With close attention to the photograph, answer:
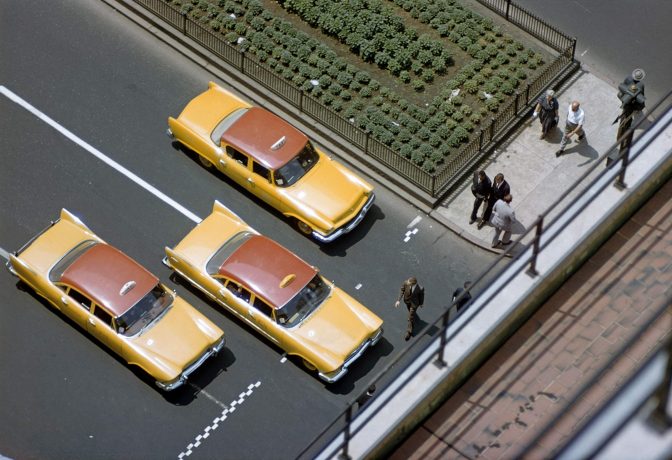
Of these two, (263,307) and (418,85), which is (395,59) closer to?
(418,85)

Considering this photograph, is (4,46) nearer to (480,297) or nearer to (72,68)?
(72,68)

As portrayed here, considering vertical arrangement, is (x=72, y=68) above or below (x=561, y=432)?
below

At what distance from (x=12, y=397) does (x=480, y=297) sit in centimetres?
1365

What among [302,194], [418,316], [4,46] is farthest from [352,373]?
[4,46]

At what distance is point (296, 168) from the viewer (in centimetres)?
3152

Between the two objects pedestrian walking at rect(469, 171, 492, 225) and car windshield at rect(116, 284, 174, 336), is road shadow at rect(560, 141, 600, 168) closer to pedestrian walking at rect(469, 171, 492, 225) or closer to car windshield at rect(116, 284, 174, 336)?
pedestrian walking at rect(469, 171, 492, 225)

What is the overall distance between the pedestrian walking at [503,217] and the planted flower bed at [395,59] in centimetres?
253

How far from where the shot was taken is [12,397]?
28922mm

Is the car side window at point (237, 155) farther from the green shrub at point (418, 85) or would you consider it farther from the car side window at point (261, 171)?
the green shrub at point (418, 85)

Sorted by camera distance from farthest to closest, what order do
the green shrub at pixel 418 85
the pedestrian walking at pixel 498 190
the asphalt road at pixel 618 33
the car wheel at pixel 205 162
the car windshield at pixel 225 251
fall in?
the asphalt road at pixel 618 33 → the green shrub at pixel 418 85 → the car wheel at pixel 205 162 → the pedestrian walking at pixel 498 190 → the car windshield at pixel 225 251

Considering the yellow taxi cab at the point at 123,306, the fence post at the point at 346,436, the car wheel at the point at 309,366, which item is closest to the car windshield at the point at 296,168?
the yellow taxi cab at the point at 123,306

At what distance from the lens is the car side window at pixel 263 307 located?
95.2 feet

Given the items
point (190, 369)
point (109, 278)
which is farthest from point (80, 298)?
point (190, 369)

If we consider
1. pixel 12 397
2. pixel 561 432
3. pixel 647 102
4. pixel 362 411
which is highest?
pixel 647 102
